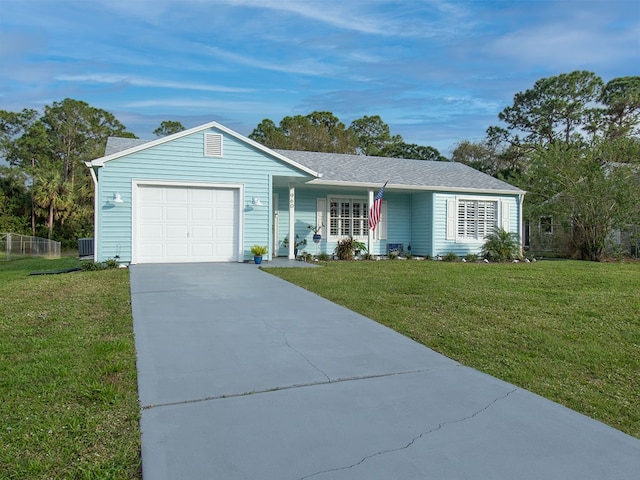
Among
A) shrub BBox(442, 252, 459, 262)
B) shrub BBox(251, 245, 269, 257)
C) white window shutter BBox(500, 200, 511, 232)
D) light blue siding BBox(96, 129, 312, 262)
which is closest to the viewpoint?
light blue siding BBox(96, 129, 312, 262)

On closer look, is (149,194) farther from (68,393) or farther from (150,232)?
(68,393)

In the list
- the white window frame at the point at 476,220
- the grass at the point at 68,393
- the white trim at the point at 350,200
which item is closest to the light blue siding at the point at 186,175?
the white trim at the point at 350,200

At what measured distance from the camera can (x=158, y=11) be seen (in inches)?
408

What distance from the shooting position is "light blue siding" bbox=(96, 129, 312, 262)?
1205 cm

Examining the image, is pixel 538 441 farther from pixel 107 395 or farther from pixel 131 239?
pixel 131 239

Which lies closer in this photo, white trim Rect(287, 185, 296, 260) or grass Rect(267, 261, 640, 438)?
grass Rect(267, 261, 640, 438)

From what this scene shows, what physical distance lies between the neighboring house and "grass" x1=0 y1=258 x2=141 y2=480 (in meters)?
5.59

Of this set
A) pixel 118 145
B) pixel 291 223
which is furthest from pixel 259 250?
pixel 118 145

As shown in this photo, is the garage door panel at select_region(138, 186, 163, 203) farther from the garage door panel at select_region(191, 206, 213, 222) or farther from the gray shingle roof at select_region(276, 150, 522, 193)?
the gray shingle roof at select_region(276, 150, 522, 193)

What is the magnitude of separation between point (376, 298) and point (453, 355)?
2982 mm

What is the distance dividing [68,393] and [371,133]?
39.1m

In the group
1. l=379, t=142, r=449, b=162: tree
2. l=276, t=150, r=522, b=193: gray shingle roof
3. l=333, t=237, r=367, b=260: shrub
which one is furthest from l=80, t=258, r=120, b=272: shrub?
l=379, t=142, r=449, b=162: tree

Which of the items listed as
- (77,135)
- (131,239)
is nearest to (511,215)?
(131,239)

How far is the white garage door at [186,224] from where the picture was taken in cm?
1255
